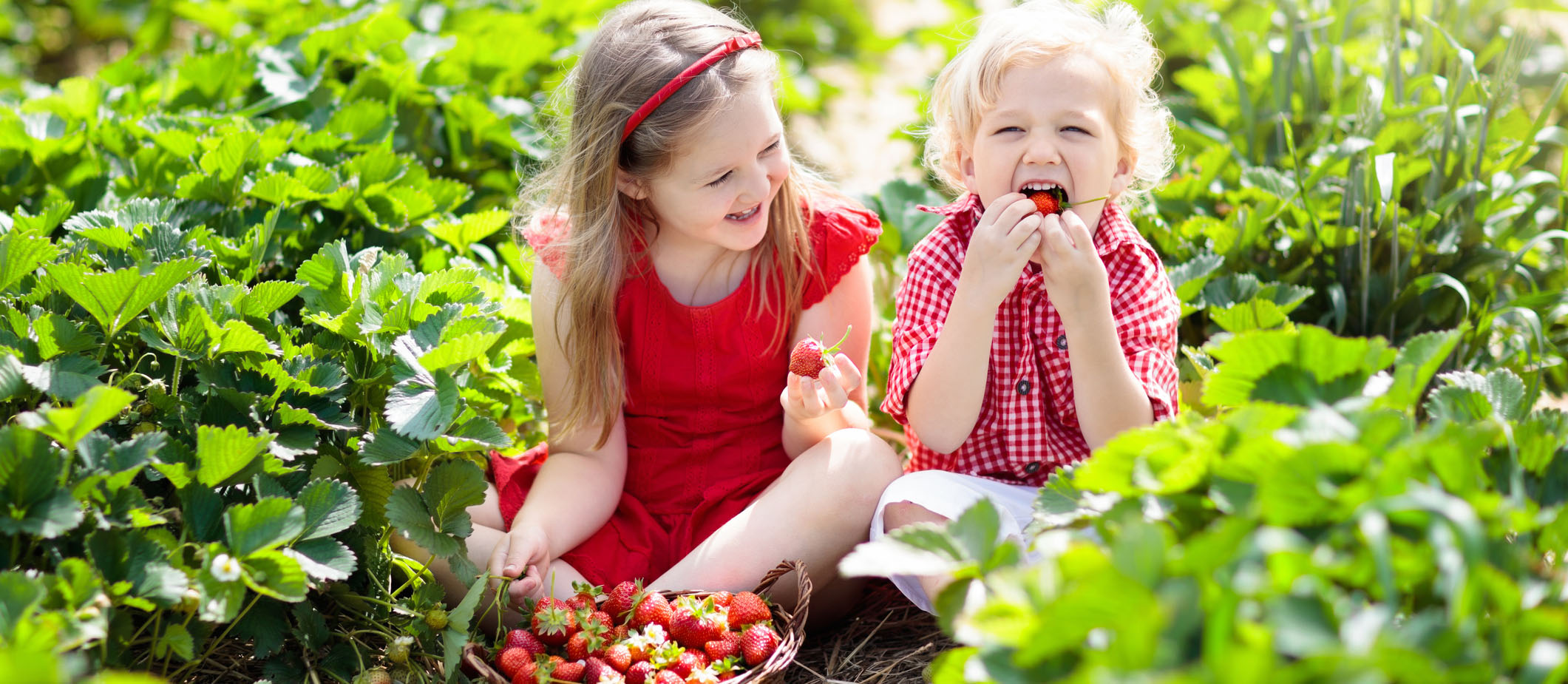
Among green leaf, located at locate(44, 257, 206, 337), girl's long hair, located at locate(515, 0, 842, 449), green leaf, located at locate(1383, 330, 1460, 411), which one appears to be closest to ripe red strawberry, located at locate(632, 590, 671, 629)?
girl's long hair, located at locate(515, 0, 842, 449)

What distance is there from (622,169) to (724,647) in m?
0.86

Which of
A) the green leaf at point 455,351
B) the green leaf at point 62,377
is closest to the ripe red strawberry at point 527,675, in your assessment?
the green leaf at point 455,351

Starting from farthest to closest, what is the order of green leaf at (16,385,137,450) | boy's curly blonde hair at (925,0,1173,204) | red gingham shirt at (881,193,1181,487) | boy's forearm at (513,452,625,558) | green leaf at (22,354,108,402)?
boy's forearm at (513,452,625,558)
red gingham shirt at (881,193,1181,487)
boy's curly blonde hair at (925,0,1173,204)
green leaf at (22,354,108,402)
green leaf at (16,385,137,450)

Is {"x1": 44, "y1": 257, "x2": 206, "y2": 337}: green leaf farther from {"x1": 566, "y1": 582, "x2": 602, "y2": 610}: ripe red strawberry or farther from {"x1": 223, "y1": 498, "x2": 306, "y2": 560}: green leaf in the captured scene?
{"x1": 566, "y1": 582, "x2": 602, "y2": 610}: ripe red strawberry

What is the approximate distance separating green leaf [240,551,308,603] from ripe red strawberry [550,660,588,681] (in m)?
0.40

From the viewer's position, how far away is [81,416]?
1274 millimetres

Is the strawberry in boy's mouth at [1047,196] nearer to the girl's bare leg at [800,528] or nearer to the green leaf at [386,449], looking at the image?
the girl's bare leg at [800,528]

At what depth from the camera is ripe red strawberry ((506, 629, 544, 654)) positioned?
170 cm

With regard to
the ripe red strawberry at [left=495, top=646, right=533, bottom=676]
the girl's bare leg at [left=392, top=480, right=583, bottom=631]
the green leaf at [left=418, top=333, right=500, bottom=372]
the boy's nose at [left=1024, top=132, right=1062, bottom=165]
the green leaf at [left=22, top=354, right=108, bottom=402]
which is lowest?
the girl's bare leg at [left=392, top=480, right=583, bottom=631]

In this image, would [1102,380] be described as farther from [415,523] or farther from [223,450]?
[223,450]

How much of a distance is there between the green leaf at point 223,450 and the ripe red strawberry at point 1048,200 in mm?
1127

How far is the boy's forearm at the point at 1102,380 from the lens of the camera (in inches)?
69.9

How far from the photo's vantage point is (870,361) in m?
2.65

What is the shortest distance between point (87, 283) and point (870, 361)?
61.9 inches
